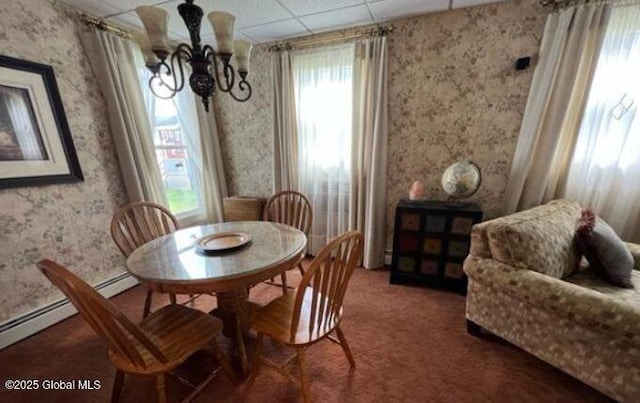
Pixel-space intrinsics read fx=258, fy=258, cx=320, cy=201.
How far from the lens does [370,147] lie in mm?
2535

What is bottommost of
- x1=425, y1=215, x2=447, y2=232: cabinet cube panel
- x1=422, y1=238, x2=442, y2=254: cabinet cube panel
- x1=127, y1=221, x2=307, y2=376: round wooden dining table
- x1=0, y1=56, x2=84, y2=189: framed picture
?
x1=422, y1=238, x2=442, y2=254: cabinet cube panel

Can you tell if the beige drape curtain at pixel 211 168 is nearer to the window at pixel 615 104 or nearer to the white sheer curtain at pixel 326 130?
the white sheer curtain at pixel 326 130

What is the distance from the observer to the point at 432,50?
89.7 inches

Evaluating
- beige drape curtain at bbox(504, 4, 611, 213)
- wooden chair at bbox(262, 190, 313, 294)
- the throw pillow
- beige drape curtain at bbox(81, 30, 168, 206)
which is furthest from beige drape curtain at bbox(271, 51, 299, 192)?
the throw pillow

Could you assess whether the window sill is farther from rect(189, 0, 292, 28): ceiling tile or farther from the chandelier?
rect(189, 0, 292, 28): ceiling tile

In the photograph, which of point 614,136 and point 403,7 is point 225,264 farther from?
point 614,136

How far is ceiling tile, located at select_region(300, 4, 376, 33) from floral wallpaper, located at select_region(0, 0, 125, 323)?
187 cm

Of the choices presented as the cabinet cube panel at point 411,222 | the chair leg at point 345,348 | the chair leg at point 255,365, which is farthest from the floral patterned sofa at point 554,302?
the chair leg at point 255,365

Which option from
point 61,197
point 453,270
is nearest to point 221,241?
point 61,197

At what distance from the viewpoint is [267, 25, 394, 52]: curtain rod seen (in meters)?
2.34

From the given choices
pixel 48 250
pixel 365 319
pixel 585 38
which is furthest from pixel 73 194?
Answer: pixel 585 38

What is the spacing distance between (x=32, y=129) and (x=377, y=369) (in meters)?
2.84

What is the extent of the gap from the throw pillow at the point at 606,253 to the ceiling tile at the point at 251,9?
2.60 metres

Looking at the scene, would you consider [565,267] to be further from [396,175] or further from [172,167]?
[172,167]
